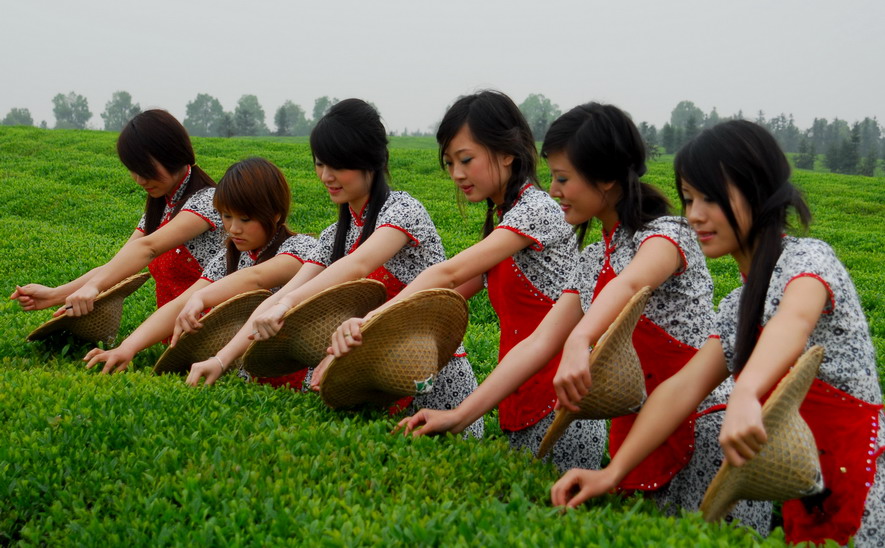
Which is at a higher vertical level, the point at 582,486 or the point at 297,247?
the point at 297,247

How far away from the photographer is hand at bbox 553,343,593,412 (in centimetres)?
230

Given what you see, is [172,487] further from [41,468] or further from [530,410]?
[530,410]

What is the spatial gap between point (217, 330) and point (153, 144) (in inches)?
56.8

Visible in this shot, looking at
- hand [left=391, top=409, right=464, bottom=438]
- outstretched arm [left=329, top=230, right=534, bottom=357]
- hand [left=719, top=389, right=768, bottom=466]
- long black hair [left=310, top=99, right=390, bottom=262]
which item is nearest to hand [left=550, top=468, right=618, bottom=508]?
hand [left=719, top=389, right=768, bottom=466]

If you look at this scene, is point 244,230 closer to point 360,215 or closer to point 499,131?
point 360,215

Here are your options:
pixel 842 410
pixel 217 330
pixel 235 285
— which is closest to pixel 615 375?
pixel 842 410

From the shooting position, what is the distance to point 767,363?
2.00 meters

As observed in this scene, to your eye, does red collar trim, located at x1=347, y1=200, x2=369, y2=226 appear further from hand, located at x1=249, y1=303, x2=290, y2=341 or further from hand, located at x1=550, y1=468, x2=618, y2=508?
hand, located at x1=550, y1=468, x2=618, y2=508

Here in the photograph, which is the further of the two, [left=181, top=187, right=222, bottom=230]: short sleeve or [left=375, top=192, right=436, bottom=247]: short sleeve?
[left=181, top=187, right=222, bottom=230]: short sleeve

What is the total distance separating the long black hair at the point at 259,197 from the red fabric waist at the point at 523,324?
4.41ft

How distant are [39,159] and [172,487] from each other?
21.7 meters

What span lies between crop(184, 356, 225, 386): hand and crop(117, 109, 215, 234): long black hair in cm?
149

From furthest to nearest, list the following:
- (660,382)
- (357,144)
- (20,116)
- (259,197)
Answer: (20,116) < (259,197) < (357,144) < (660,382)

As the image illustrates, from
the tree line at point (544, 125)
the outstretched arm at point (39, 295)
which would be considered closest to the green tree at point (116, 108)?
the tree line at point (544, 125)
